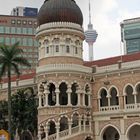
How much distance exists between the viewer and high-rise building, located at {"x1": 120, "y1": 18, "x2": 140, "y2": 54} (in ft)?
561

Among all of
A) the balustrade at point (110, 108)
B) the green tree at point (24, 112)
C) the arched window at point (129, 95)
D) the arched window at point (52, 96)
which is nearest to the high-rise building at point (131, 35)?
the green tree at point (24, 112)

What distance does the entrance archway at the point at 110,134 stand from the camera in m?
44.9

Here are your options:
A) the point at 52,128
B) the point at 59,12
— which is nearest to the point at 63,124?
the point at 52,128

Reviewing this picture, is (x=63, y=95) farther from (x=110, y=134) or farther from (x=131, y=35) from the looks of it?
(x=131, y=35)

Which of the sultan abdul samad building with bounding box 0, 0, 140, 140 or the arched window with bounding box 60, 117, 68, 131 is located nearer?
the sultan abdul samad building with bounding box 0, 0, 140, 140

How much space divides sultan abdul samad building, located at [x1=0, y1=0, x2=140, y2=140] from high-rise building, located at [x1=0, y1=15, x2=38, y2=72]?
2680 inches

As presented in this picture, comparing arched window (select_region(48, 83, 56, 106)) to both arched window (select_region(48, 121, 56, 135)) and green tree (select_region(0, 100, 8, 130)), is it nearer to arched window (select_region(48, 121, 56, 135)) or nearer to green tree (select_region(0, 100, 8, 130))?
arched window (select_region(48, 121, 56, 135))

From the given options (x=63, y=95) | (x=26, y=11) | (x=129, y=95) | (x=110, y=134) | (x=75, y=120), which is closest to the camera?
(x=75, y=120)

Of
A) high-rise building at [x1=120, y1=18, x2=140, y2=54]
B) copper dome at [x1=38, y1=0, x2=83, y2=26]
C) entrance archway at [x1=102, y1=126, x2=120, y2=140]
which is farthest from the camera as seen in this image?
high-rise building at [x1=120, y1=18, x2=140, y2=54]

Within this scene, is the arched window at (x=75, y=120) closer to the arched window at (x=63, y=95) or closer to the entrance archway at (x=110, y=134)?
the arched window at (x=63, y=95)

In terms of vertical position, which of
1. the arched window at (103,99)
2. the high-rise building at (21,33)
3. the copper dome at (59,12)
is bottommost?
the arched window at (103,99)

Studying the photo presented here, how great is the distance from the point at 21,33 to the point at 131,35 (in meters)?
73.2

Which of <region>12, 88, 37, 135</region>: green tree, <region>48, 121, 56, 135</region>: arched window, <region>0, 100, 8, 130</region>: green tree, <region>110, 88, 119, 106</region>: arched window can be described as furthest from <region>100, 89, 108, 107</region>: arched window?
<region>0, 100, 8, 130</region>: green tree

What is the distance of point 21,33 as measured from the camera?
4451 inches
